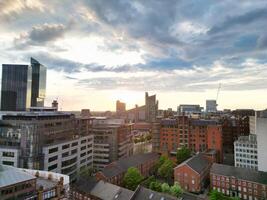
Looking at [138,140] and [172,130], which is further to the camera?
[138,140]

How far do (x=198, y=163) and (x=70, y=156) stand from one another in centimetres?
4712

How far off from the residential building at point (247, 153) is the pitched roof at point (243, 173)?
20908 mm

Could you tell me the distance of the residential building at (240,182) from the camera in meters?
72.1

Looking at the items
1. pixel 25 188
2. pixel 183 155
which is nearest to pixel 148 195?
pixel 25 188

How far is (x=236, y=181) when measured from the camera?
76.5 metres

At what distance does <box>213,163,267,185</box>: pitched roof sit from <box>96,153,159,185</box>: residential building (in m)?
27.7

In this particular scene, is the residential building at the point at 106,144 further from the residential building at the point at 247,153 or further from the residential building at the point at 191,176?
the residential building at the point at 247,153

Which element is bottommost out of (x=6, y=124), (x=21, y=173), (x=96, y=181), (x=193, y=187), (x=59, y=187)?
(x=193, y=187)

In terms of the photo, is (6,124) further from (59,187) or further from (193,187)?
(193,187)

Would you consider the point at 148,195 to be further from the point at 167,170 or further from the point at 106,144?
the point at 106,144

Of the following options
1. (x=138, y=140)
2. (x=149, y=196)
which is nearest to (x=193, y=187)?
(x=149, y=196)

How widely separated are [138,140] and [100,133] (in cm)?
7415

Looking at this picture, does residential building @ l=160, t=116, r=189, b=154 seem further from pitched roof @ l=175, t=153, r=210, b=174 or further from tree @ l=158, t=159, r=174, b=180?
tree @ l=158, t=159, r=174, b=180

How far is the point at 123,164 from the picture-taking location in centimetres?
8988
